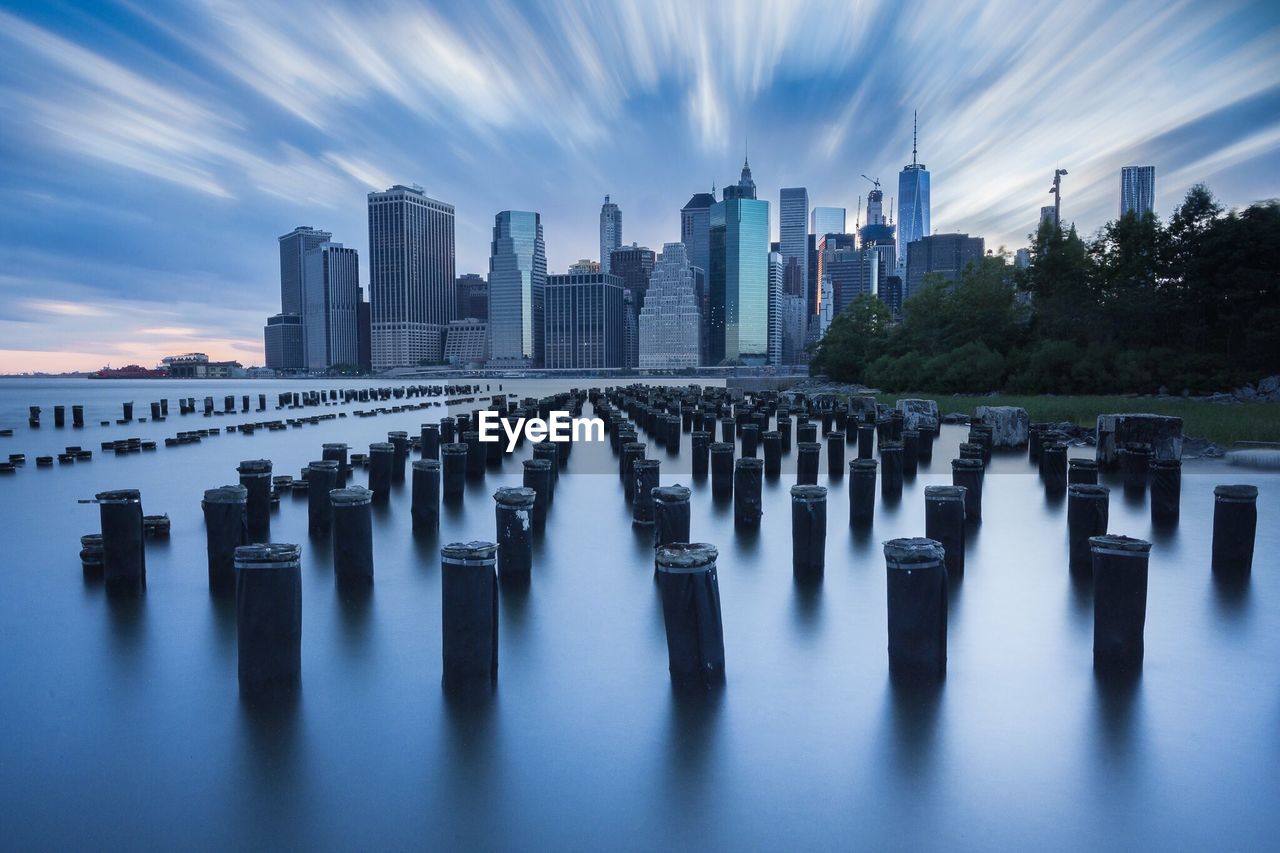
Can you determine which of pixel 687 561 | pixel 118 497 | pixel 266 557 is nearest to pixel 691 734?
pixel 687 561

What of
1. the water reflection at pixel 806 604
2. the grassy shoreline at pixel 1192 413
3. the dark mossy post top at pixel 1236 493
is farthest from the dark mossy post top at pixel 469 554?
the grassy shoreline at pixel 1192 413

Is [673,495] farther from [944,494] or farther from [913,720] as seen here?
[913,720]

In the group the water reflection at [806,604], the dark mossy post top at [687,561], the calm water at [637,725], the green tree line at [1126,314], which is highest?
the green tree line at [1126,314]

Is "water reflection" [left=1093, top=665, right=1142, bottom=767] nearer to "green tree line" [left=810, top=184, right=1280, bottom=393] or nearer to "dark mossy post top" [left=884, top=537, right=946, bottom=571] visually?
"dark mossy post top" [left=884, top=537, right=946, bottom=571]

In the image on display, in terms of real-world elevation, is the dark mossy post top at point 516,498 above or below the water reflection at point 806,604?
above

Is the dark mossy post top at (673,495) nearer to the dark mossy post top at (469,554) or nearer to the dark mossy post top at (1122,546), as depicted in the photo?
the dark mossy post top at (469,554)

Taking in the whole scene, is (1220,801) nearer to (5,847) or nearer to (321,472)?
(5,847)
